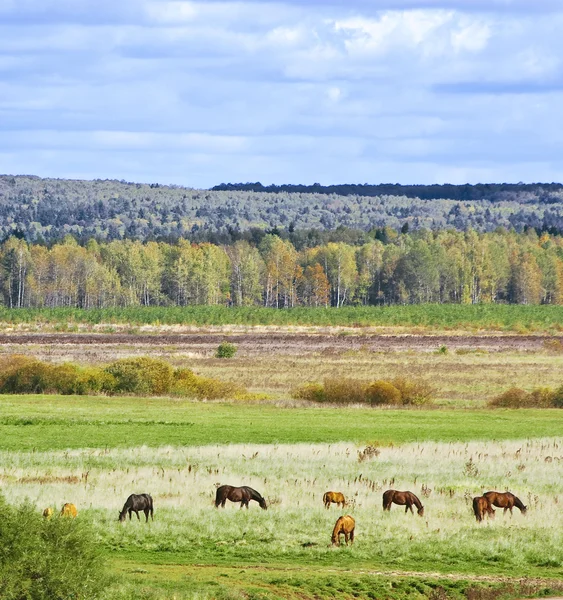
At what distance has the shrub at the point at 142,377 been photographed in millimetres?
53281

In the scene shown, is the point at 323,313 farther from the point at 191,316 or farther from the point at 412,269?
the point at 412,269

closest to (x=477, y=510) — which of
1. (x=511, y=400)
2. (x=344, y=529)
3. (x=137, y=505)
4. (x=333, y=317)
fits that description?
(x=344, y=529)

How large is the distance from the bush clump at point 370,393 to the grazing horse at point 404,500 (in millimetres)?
27865

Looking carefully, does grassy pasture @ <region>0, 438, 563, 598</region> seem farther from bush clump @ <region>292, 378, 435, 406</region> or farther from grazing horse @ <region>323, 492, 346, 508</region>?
bush clump @ <region>292, 378, 435, 406</region>

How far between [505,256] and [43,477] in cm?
15447

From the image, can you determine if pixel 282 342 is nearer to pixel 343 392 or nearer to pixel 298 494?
pixel 343 392

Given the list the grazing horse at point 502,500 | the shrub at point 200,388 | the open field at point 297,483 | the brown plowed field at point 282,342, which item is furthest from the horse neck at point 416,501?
the brown plowed field at point 282,342

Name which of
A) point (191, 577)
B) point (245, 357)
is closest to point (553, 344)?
point (245, 357)

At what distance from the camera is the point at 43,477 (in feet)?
87.1

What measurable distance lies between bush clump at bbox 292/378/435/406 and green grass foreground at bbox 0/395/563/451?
330 cm

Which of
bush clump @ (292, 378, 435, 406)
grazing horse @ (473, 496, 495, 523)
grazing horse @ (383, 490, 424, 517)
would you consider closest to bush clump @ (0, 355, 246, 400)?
bush clump @ (292, 378, 435, 406)

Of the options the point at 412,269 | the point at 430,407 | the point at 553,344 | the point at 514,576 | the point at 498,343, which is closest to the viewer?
the point at 514,576

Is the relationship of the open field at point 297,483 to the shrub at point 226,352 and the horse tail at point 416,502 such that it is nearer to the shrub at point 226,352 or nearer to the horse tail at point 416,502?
the horse tail at point 416,502

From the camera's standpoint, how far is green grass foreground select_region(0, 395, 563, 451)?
36.4m
